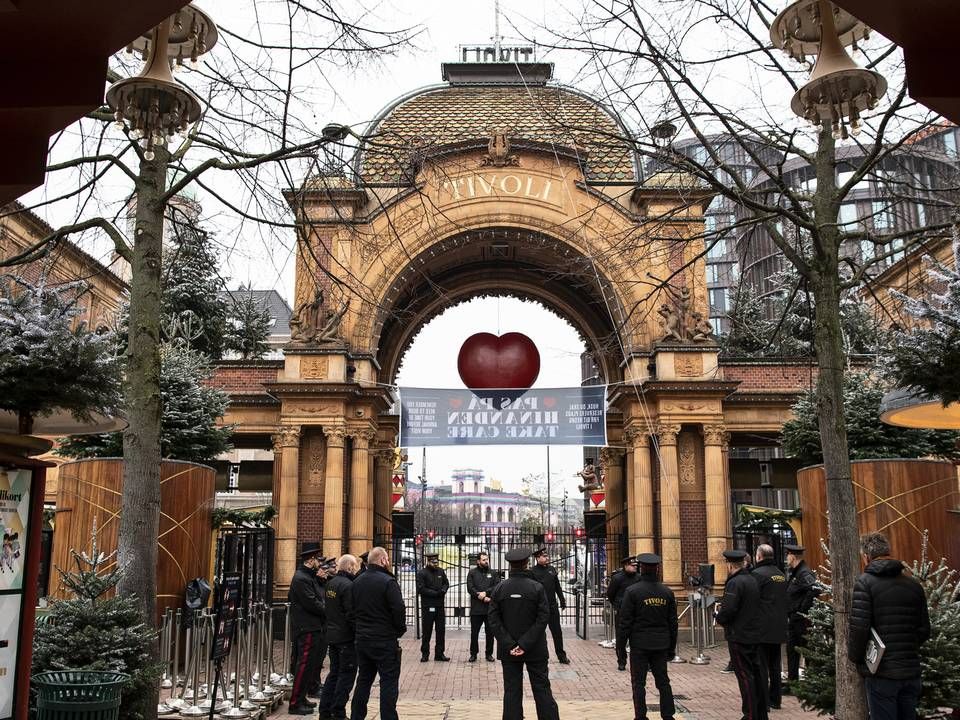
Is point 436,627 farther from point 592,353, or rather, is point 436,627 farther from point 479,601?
point 592,353

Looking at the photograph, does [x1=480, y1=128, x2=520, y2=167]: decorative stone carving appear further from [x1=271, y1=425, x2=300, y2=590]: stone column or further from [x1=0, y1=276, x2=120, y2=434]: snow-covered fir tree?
[x1=0, y1=276, x2=120, y2=434]: snow-covered fir tree

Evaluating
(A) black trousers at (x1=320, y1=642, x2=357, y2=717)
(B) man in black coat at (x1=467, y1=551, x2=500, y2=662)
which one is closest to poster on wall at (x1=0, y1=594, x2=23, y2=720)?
(A) black trousers at (x1=320, y1=642, x2=357, y2=717)

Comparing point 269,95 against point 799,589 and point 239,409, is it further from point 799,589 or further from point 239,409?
point 239,409

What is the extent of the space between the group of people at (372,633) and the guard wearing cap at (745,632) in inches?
82.3

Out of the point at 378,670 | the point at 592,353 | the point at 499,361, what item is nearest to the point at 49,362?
the point at 378,670

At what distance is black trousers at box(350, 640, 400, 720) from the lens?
9.43 metres

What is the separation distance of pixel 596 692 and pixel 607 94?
815 cm

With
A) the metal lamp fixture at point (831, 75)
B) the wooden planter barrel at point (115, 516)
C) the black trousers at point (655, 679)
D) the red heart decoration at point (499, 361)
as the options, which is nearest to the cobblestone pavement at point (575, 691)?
the black trousers at point (655, 679)

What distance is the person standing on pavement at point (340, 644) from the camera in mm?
10234

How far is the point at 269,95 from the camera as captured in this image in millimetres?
10430

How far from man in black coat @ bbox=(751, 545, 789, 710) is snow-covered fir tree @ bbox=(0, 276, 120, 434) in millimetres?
7398

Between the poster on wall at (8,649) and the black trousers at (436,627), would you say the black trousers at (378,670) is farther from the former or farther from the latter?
the black trousers at (436,627)

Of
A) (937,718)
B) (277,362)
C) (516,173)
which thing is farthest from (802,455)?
(277,362)

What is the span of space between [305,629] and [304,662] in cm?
44
